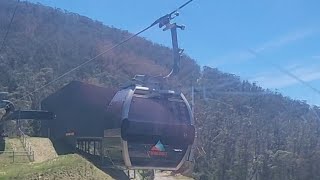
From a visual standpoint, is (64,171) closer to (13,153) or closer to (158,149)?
(158,149)

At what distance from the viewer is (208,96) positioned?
44.5 metres

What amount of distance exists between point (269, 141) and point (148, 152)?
51.2 meters

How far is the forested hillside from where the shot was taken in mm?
46581

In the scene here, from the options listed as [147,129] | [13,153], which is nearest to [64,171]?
[147,129]

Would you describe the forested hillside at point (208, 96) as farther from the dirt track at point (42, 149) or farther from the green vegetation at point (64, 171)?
the green vegetation at point (64, 171)

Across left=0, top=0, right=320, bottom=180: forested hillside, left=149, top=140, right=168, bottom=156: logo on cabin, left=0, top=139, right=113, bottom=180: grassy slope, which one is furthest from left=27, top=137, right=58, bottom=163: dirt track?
left=149, top=140, right=168, bottom=156: logo on cabin

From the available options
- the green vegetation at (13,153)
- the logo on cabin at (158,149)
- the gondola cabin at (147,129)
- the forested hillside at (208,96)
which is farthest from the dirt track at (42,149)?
the logo on cabin at (158,149)

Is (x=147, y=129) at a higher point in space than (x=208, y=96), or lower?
lower

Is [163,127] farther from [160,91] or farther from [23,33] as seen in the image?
[23,33]

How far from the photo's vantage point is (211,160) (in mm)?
62812

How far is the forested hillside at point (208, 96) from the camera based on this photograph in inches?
1834

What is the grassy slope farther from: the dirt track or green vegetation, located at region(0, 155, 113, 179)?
the dirt track

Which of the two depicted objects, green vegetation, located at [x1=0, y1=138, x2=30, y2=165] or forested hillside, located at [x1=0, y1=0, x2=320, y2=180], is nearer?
green vegetation, located at [x1=0, y1=138, x2=30, y2=165]

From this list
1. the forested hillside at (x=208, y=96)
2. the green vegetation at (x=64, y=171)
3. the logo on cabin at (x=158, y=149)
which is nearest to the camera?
the logo on cabin at (x=158, y=149)
